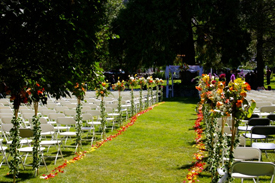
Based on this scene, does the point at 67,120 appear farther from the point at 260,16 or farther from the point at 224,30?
the point at 260,16

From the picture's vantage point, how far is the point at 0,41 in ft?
12.5

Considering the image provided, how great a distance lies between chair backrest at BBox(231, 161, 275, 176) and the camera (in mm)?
4434

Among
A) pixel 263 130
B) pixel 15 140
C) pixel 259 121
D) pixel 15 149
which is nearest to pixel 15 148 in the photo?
pixel 15 149

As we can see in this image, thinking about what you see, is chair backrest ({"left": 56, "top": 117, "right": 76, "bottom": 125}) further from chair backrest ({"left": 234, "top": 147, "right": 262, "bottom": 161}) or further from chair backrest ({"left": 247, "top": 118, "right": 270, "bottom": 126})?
chair backrest ({"left": 234, "top": 147, "right": 262, "bottom": 161})

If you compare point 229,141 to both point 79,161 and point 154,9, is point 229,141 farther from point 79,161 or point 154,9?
point 154,9

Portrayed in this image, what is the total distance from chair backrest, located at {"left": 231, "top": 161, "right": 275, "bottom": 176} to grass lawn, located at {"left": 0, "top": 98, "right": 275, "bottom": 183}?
1829 millimetres

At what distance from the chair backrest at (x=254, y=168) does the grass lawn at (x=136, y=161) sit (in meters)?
1.83

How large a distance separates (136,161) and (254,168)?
3.74 metres

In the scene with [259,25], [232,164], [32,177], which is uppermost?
[259,25]

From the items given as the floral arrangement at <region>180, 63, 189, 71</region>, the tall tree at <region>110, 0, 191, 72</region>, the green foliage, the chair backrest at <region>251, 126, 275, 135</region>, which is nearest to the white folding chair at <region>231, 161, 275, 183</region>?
the chair backrest at <region>251, 126, 275, 135</region>

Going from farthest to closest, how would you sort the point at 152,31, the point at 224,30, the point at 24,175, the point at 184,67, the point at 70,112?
the point at 152,31
the point at 224,30
the point at 184,67
the point at 70,112
the point at 24,175

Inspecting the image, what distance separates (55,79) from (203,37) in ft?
88.2

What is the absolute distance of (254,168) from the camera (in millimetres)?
4465

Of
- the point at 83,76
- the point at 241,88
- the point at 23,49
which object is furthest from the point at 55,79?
the point at 241,88
